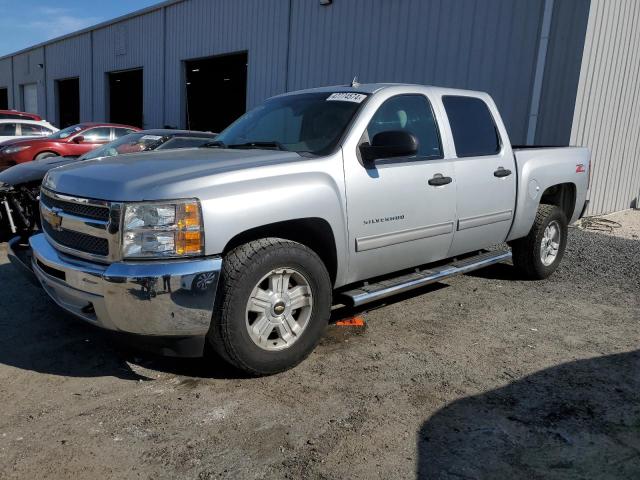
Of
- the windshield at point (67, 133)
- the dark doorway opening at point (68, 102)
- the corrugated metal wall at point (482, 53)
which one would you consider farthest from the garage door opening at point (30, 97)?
the windshield at point (67, 133)

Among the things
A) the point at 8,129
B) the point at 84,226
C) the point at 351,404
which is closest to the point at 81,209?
the point at 84,226

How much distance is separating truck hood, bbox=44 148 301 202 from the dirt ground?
1200 millimetres

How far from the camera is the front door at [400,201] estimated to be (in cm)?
372

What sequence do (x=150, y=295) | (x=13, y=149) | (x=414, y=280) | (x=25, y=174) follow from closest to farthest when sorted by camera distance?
(x=150, y=295), (x=414, y=280), (x=25, y=174), (x=13, y=149)

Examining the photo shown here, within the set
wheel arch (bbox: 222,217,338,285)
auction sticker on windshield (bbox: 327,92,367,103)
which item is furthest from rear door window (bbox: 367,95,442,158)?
wheel arch (bbox: 222,217,338,285)

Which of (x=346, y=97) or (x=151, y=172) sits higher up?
(x=346, y=97)

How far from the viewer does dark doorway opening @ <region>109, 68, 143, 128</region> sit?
75.8 ft

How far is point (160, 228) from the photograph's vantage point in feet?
9.55

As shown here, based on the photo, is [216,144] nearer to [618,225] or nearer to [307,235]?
[307,235]

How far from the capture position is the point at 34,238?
3.73 meters

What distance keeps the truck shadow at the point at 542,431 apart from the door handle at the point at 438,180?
5.11 ft

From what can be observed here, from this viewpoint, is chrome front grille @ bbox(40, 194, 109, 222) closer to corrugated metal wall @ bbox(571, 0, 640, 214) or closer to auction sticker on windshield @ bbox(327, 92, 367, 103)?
auction sticker on windshield @ bbox(327, 92, 367, 103)

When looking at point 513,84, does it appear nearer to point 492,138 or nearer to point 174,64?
point 492,138

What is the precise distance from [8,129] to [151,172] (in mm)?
15026
